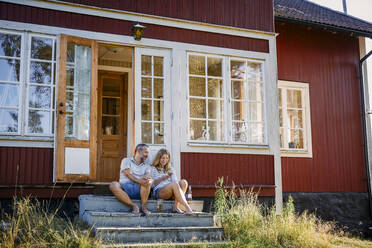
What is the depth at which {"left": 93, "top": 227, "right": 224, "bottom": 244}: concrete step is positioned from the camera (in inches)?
214

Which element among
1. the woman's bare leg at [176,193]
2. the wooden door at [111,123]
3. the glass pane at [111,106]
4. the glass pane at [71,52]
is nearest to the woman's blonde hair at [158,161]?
the woman's bare leg at [176,193]

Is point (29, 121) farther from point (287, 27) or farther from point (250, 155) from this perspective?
point (287, 27)

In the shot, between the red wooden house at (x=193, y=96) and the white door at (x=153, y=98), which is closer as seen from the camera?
Result: the red wooden house at (x=193, y=96)

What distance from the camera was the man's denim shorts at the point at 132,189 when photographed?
257 inches

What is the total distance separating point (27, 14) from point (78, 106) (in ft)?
5.15

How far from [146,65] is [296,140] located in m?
3.78

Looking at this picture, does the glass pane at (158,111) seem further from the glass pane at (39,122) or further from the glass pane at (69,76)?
the glass pane at (39,122)

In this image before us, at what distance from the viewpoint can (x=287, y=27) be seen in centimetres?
995

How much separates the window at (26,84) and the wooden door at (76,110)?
6.5 inches

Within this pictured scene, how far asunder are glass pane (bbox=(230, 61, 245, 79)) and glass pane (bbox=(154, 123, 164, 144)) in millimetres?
1686

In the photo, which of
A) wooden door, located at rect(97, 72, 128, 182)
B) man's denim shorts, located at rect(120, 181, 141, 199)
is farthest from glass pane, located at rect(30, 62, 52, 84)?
wooden door, located at rect(97, 72, 128, 182)

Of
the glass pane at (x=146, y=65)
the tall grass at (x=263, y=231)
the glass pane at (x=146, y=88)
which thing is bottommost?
→ the tall grass at (x=263, y=231)

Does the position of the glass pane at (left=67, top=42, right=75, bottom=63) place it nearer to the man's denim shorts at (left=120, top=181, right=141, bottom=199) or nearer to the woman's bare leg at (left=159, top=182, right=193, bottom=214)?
the man's denim shorts at (left=120, top=181, right=141, bottom=199)

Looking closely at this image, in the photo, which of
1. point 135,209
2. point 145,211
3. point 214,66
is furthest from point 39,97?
point 214,66
